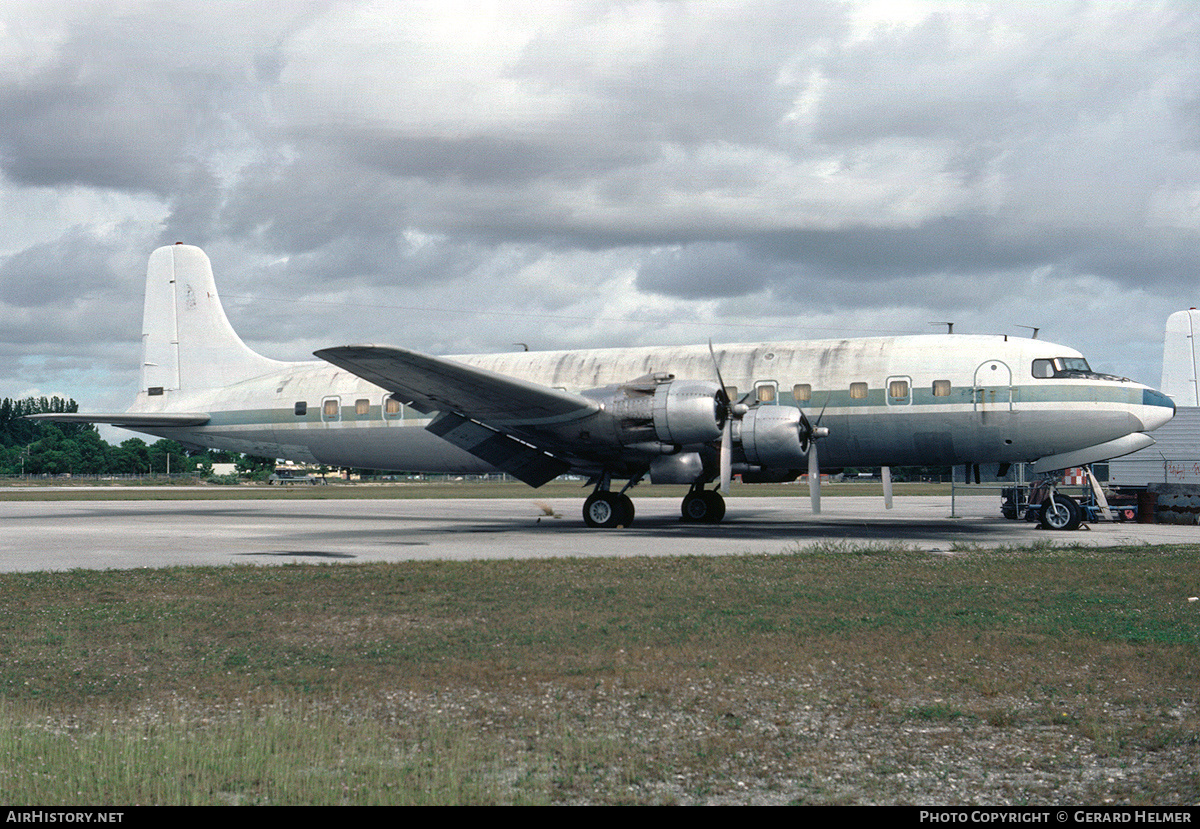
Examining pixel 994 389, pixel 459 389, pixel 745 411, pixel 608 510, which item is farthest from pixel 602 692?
pixel 994 389

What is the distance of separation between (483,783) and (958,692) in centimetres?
376

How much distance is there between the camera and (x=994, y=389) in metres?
21.5

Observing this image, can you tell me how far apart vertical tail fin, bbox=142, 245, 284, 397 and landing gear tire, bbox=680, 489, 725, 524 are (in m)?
14.4

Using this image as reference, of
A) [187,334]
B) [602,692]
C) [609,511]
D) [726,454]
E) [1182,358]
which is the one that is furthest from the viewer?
[1182,358]

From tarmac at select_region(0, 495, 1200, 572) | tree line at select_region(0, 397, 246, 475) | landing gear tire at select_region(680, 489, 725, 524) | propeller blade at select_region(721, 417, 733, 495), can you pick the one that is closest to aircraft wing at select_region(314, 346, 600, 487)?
tarmac at select_region(0, 495, 1200, 572)

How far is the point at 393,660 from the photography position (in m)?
8.10

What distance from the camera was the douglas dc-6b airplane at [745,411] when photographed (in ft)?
67.2

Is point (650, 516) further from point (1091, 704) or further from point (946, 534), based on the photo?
point (1091, 704)

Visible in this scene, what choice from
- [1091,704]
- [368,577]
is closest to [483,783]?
[1091,704]

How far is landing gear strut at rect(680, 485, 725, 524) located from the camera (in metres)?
25.7

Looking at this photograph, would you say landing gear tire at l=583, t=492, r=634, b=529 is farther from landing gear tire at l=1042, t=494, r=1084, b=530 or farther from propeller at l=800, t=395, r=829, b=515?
landing gear tire at l=1042, t=494, r=1084, b=530

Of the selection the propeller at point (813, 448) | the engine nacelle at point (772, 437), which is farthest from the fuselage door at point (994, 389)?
the engine nacelle at point (772, 437)

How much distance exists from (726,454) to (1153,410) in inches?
376

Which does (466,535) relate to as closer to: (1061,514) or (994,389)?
(994,389)
